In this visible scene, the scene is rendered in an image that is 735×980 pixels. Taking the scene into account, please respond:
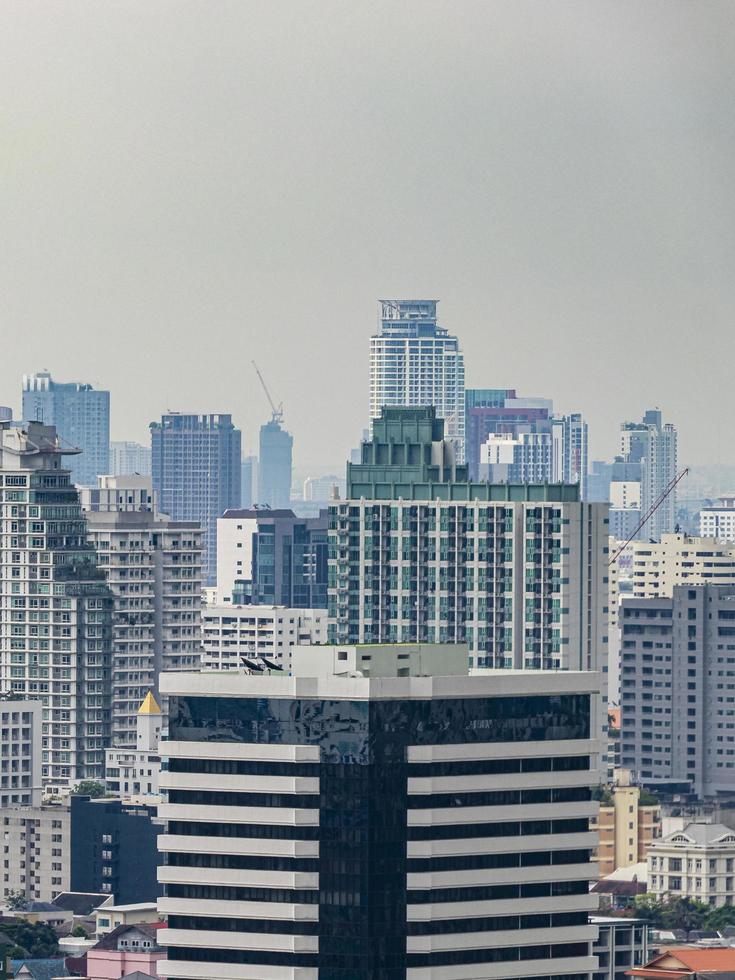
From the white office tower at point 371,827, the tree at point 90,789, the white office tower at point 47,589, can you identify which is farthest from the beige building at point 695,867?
the white office tower at point 371,827

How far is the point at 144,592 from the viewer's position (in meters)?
191

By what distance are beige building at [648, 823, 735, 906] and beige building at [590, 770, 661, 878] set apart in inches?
173

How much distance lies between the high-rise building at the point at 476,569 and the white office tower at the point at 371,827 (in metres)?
76.7

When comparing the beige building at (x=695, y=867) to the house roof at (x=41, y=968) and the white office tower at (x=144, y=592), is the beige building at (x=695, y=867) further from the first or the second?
the white office tower at (x=144, y=592)

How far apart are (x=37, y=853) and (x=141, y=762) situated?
43.5ft

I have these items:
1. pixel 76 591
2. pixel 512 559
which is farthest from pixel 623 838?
pixel 76 591

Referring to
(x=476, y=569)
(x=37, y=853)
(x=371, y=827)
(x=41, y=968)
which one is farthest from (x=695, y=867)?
(x=371, y=827)

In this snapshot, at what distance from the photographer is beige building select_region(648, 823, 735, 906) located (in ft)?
516

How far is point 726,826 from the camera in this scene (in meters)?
168

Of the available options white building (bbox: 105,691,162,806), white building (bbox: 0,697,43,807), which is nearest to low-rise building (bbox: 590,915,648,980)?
white building (bbox: 105,691,162,806)

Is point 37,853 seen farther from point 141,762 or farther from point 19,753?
point 19,753

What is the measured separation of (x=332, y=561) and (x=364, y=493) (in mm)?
2915

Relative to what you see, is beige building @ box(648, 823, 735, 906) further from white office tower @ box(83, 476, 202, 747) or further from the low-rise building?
white office tower @ box(83, 476, 202, 747)

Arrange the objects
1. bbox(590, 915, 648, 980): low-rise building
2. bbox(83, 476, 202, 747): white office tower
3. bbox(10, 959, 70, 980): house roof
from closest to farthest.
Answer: bbox(590, 915, 648, 980): low-rise building
bbox(10, 959, 70, 980): house roof
bbox(83, 476, 202, 747): white office tower
